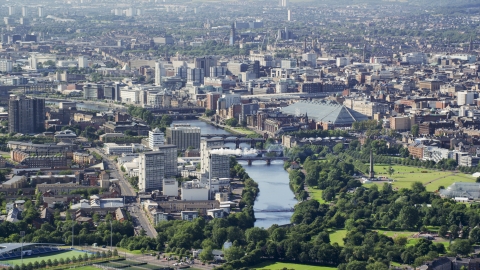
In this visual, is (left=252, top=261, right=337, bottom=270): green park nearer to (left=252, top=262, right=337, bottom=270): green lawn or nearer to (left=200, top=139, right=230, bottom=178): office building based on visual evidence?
(left=252, top=262, right=337, bottom=270): green lawn

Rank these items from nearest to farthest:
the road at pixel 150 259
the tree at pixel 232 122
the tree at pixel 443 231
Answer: the road at pixel 150 259 < the tree at pixel 443 231 < the tree at pixel 232 122

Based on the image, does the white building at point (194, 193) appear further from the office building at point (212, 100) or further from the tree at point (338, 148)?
the office building at point (212, 100)

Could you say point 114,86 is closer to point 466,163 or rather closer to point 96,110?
point 96,110

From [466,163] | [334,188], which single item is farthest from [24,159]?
[466,163]

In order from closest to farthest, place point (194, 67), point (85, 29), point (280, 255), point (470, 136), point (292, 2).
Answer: point (280, 255) → point (470, 136) → point (194, 67) → point (85, 29) → point (292, 2)

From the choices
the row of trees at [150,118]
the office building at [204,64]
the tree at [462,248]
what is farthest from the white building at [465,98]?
the tree at [462,248]

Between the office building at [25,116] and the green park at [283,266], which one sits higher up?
the office building at [25,116]

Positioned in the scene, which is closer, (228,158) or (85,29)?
(228,158)
